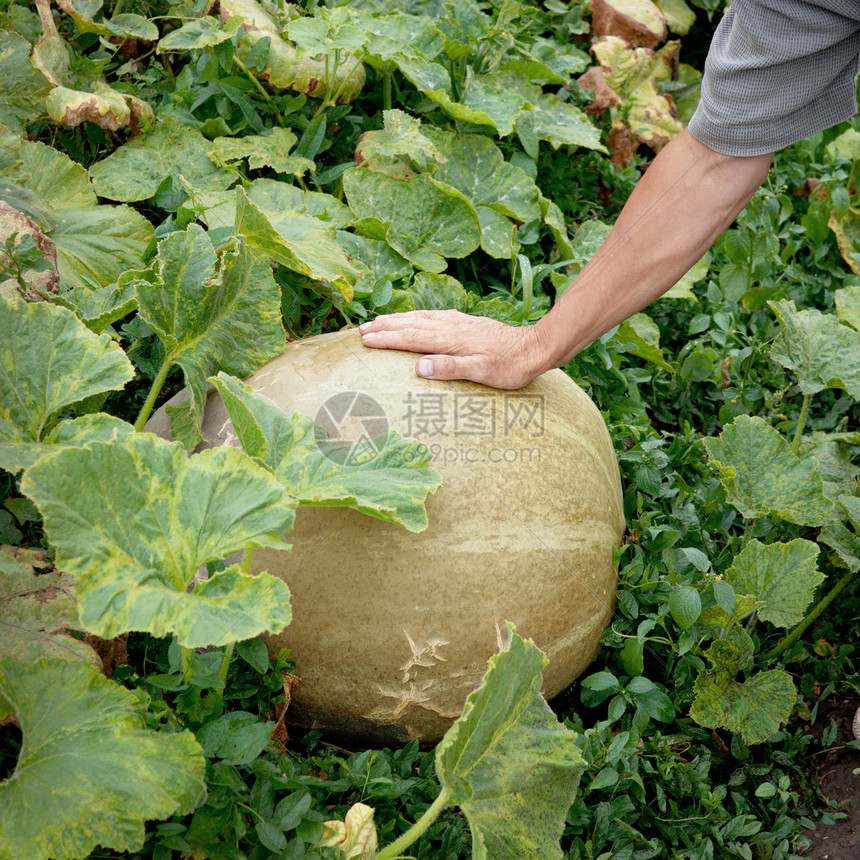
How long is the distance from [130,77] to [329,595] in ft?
7.25

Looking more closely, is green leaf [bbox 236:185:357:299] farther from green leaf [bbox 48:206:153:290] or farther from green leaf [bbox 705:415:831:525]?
green leaf [bbox 705:415:831:525]

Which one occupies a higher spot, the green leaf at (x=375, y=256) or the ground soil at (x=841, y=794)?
the green leaf at (x=375, y=256)

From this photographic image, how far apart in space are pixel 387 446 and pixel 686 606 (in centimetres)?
84

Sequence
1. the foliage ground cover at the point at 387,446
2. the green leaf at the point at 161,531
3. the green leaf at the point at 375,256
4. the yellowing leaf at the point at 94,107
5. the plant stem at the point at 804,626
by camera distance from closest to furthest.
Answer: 1. the green leaf at the point at 161,531
2. the foliage ground cover at the point at 387,446
3. the plant stem at the point at 804,626
4. the yellowing leaf at the point at 94,107
5. the green leaf at the point at 375,256

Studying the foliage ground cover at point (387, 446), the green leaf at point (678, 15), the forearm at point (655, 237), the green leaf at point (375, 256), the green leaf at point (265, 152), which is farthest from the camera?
the green leaf at point (678, 15)

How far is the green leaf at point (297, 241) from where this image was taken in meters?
2.07

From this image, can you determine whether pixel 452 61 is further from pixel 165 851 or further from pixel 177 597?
pixel 165 851

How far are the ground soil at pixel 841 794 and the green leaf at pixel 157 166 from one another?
7.56 feet

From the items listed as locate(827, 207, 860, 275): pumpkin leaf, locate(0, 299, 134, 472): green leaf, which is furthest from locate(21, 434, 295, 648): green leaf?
locate(827, 207, 860, 275): pumpkin leaf

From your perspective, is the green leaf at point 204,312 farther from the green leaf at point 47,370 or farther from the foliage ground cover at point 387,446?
the green leaf at point 47,370

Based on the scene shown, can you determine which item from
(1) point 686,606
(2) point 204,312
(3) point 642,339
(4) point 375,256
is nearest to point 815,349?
(3) point 642,339

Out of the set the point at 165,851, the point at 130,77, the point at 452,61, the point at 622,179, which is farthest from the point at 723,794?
the point at 130,77

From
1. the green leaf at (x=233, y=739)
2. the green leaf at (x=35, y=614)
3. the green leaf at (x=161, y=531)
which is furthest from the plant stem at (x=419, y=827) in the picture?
the green leaf at (x=35, y=614)

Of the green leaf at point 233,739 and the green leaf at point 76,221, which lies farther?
the green leaf at point 76,221
